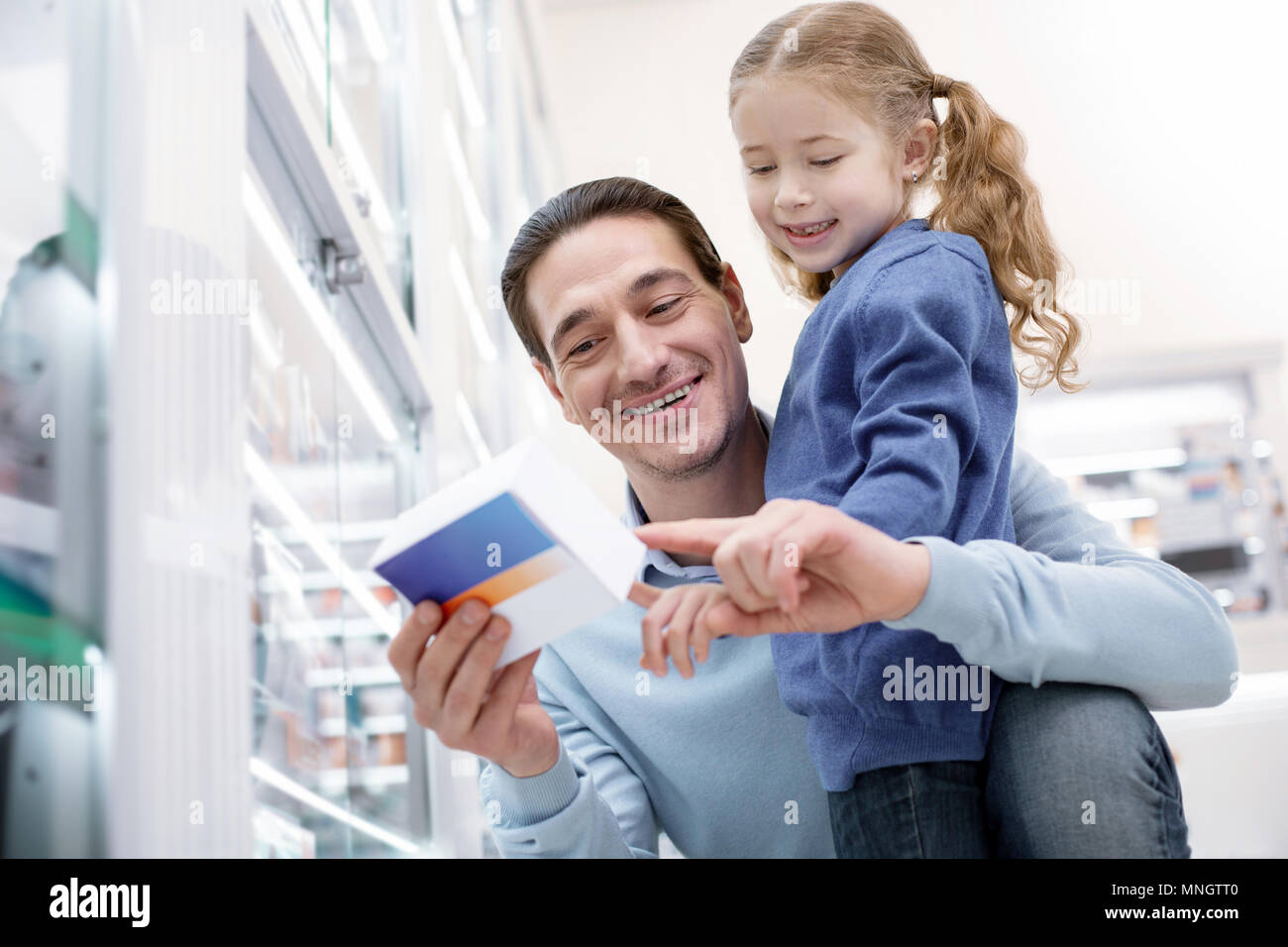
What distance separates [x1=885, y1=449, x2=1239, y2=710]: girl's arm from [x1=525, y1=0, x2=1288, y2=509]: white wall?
4.43 m

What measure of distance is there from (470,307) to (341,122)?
130cm

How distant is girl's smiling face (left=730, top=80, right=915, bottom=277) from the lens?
132 cm

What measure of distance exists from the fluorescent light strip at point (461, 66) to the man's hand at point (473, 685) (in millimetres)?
2198

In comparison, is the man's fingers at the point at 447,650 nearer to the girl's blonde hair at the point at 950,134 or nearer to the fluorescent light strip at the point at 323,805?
the fluorescent light strip at the point at 323,805

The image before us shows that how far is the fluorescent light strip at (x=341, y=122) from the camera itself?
5.40 ft

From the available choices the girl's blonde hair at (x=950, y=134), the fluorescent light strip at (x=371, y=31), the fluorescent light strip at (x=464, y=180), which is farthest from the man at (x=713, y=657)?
the fluorescent light strip at (x=464, y=180)

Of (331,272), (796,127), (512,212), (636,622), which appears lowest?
(636,622)

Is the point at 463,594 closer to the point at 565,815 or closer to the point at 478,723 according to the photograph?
the point at 478,723

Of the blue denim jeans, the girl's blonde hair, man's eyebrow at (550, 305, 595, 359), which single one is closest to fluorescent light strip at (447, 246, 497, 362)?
man's eyebrow at (550, 305, 595, 359)

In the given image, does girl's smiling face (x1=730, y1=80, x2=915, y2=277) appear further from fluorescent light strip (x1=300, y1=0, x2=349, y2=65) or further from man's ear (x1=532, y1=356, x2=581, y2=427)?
fluorescent light strip (x1=300, y1=0, x2=349, y2=65)

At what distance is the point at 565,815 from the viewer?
3.95 feet

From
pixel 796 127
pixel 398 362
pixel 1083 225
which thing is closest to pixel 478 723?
pixel 796 127

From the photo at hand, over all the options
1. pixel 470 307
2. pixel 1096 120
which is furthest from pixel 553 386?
pixel 1096 120
